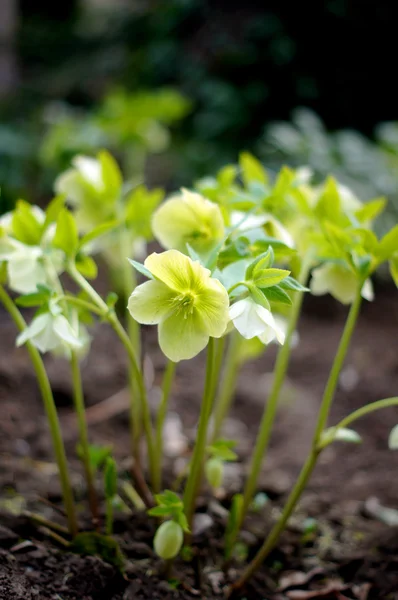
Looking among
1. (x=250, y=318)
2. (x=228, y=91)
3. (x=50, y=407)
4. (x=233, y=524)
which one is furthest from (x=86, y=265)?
(x=228, y=91)

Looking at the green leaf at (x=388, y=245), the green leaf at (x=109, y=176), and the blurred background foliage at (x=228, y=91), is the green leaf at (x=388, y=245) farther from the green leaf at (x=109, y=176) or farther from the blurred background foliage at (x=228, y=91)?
the blurred background foliage at (x=228, y=91)

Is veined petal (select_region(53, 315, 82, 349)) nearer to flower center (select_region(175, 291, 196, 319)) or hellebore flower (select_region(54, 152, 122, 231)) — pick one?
flower center (select_region(175, 291, 196, 319))

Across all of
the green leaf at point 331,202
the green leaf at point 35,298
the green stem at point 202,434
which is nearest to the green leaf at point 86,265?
the green leaf at point 35,298

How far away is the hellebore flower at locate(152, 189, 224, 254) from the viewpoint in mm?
674

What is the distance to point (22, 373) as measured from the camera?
1.38 metres

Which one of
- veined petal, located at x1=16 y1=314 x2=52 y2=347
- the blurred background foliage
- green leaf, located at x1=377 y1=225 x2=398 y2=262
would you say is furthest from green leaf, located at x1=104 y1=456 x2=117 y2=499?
the blurred background foliage

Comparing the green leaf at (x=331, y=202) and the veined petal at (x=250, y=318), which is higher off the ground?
the green leaf at (x=331, y=202)

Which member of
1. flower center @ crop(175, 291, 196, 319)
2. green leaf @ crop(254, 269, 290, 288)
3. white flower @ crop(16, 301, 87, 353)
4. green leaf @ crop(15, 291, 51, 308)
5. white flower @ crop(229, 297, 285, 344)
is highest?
green leaf @ crop(254, 269, 290, 288)

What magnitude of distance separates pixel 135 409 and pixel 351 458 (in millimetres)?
526

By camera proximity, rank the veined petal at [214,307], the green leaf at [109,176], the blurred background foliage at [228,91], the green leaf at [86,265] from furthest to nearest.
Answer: the blurred background foliage at [228,91], the green leaf at [109,176], the green leaf at [86,265], the veined petal at [214,307]

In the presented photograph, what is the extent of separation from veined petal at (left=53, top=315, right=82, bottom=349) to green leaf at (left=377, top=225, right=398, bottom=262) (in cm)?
36

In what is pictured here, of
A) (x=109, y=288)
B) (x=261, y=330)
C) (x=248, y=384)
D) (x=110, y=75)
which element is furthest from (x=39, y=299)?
(x=110, y=75)

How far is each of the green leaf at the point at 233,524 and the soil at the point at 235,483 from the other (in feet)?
0.12

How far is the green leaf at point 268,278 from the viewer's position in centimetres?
57
